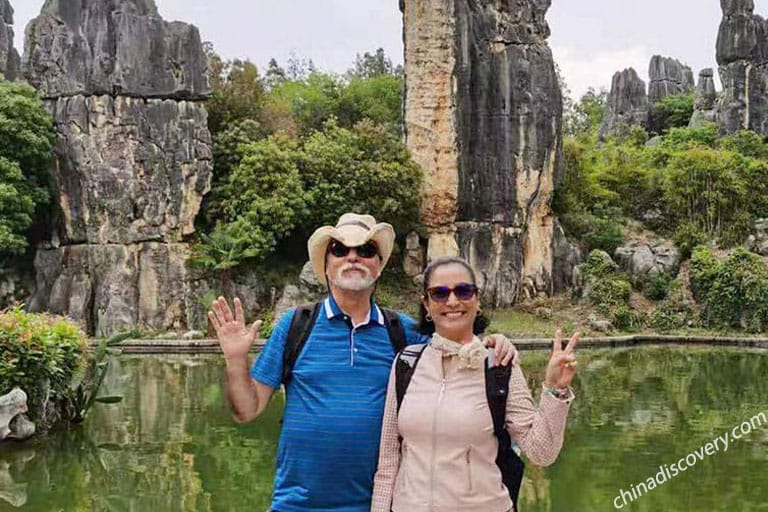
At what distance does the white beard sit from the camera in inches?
107

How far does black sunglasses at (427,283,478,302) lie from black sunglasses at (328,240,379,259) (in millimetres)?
315

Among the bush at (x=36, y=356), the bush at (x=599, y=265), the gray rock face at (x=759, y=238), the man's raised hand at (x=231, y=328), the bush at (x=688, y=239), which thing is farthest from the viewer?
the bush at (x=688, y=239)

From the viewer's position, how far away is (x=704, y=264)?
20953 mm

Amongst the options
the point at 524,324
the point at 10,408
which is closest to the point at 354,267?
the point at 10,408

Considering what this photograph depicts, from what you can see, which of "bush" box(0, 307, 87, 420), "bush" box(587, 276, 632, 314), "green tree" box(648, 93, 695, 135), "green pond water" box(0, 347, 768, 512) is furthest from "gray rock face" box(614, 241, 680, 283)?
"bush" box(0, 307, 87, 420)

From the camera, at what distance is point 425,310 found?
273cm

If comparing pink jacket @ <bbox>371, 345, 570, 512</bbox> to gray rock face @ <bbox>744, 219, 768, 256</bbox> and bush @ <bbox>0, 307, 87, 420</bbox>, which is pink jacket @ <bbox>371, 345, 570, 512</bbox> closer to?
bush @ <bbox>0, 307, 87, 420</bbox>

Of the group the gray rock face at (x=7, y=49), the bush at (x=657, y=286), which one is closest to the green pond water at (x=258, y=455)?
the bush at (x=657, y=286)

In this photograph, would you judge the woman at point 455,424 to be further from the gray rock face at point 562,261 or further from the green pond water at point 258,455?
the gray rock face at point 562,261

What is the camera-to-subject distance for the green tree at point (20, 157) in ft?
58.7

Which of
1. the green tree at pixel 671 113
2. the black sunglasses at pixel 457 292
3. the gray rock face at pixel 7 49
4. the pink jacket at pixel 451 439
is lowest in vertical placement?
the pink jacket at pixel 451 439

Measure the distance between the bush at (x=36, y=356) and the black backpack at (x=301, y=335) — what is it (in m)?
5.49

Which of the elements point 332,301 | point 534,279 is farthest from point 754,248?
point 332,301

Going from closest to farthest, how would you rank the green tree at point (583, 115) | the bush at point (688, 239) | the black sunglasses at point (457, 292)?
the black sunglasses at point (457, 292) → the bush at point (688, 239) → the green tree at point (583, 115)
